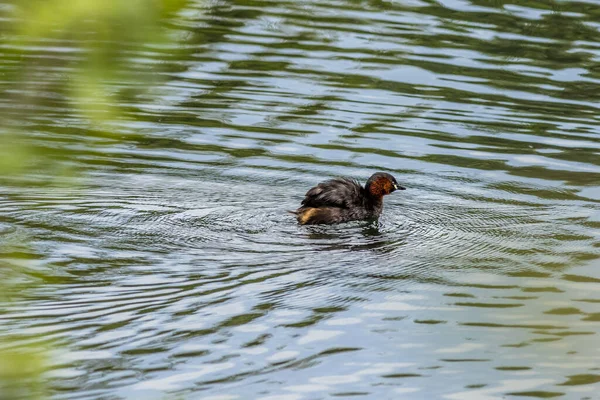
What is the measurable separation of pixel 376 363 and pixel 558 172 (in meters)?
5.39

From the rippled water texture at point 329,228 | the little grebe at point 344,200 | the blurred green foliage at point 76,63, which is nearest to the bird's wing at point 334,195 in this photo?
the little grebe at point 344,200

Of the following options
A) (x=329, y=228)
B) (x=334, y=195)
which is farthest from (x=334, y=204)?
(x=329, y=228)

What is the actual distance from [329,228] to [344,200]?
32cm

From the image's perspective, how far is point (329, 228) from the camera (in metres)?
8.87

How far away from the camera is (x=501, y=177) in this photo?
33.8 ft

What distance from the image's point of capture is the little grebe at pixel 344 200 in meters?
8.81

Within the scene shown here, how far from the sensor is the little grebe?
8812mm

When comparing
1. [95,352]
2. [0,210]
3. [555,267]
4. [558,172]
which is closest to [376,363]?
[95,352]

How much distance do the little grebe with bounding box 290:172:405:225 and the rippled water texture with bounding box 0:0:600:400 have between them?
160 millimetres

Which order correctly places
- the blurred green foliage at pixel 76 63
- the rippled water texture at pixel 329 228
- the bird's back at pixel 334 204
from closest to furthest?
1. the blurred green foliage at pixel 76 63
2. the rippled water texture at pixel 329 228
3. the bird's back at pixel 334 204

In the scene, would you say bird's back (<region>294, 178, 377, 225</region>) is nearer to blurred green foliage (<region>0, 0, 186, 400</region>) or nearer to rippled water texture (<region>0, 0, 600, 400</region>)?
rippled water texture (<region>0, 0, 600, 400</region>)

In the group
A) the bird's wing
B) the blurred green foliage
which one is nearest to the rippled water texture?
the blurred green foliage

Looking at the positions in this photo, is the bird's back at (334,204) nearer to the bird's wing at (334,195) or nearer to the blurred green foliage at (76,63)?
the bird's wing at (334,195)

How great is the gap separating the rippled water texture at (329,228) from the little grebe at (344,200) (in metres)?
0.16
